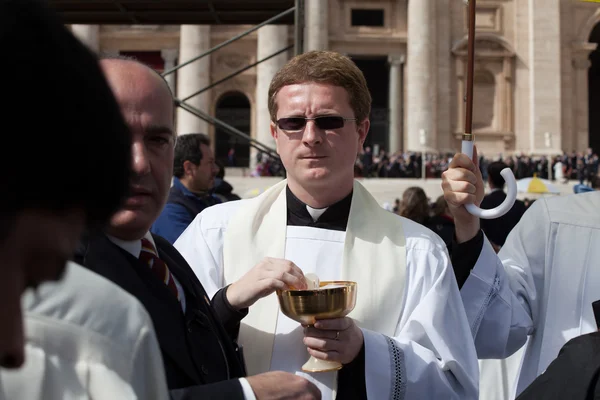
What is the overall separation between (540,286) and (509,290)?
0.95 ft

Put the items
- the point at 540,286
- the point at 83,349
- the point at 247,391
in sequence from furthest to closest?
the point at 540,286 < the point at 247,391 < the point at 83,349

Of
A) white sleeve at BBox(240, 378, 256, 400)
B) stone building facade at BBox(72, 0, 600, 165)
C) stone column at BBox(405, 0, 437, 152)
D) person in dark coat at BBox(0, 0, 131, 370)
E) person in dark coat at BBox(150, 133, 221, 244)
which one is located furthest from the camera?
stone building facade at BBox(72, 0, 600, 165)

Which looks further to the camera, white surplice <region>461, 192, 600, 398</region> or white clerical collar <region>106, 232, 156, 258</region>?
white surplice <region>461, 192, 600, 398</region>

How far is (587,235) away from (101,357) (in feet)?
7.44

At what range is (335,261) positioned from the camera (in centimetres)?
232

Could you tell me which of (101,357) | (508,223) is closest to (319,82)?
(101,357)

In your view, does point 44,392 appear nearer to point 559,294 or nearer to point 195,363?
point 195,363

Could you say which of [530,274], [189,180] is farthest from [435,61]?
[530,274]

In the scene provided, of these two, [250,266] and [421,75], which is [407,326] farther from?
[421,75]

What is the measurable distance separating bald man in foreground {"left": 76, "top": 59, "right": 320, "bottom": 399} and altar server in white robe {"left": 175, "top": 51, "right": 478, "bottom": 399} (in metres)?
0.32

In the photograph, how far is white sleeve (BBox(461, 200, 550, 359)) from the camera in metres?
2.44

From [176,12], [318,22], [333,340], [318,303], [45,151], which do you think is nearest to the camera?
[45,151]

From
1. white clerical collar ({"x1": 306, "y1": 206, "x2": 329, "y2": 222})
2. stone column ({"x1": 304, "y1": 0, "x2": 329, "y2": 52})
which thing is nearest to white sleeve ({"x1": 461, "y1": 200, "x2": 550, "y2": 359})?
white clerical collar ({"x1": 306, "y1": 206, "x2": 329, "y2": 222})

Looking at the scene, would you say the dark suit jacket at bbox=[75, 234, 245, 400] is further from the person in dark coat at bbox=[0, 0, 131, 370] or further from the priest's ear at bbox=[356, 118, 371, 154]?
the priest's ear at bbox=[356, 118, 371, 154]
